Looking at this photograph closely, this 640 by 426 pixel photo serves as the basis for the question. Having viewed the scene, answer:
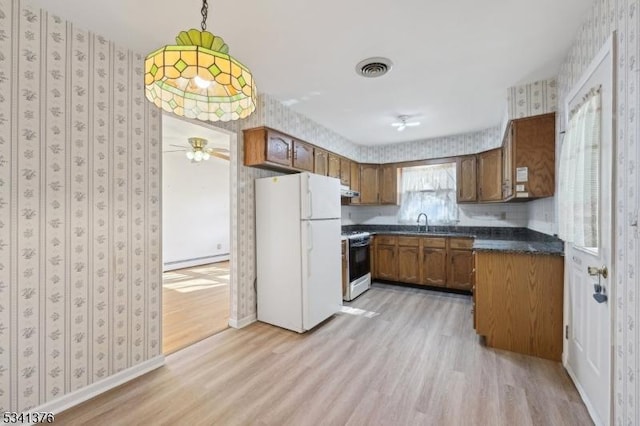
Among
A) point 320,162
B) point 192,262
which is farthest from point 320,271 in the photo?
point 192,262

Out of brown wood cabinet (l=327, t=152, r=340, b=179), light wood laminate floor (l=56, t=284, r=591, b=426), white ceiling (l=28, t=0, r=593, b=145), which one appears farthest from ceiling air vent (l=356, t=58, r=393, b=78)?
light wood laminate floor (l=56, t=284, r=591, b=426)

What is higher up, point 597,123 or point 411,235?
point 597,123

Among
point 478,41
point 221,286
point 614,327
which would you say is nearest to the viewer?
point 614,327

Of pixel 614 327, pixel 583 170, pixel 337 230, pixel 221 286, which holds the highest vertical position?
pixel 583 170

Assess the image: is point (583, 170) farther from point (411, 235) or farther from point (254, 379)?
point (411, 235)

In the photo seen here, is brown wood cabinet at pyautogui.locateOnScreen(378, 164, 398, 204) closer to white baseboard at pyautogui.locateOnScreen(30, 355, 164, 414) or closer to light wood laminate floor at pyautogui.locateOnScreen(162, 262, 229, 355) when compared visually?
light wood laminate floor at pyautogui.locateOnScreen(162, 262, 229, 355)

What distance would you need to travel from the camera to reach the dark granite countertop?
2.38 m

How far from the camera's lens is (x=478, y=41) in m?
2.00

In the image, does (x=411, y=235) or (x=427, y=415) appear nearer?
(x=427, y=415)

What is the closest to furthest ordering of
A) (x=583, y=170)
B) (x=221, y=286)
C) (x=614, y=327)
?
(x=614, y=327) → (x=583, y=170) → (x=221, y=286)

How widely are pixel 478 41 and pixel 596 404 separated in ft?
7.96

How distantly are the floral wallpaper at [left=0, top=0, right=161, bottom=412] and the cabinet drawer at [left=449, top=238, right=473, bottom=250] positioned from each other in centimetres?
380

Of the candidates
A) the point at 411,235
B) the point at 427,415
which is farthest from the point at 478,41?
the point at 411,235

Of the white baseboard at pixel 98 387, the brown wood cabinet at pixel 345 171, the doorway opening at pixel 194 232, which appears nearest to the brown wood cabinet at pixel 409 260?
the brown wood cabinet at pixel 345 171
